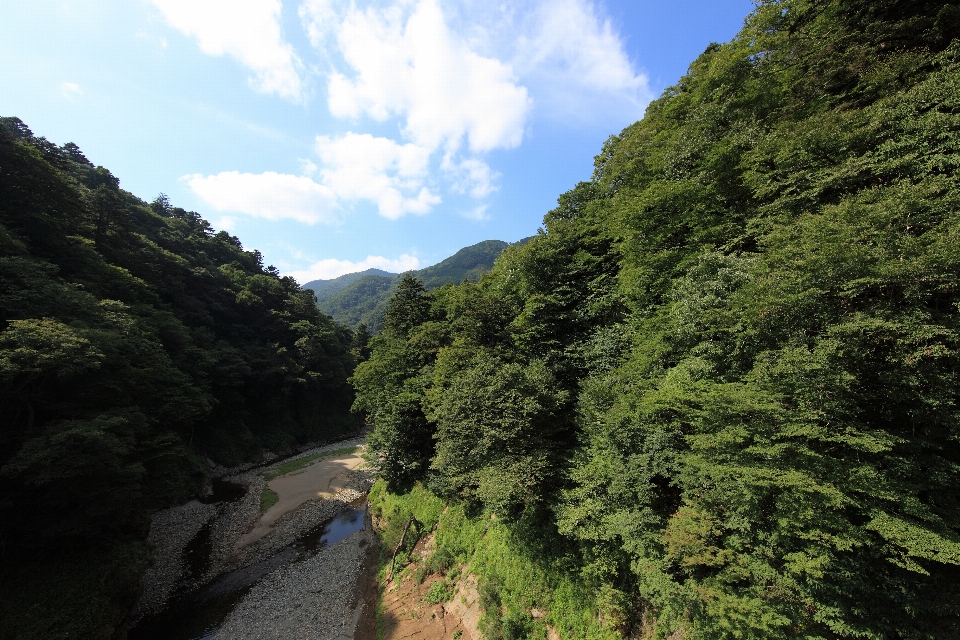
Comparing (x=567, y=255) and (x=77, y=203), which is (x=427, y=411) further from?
(x=77, y=203)

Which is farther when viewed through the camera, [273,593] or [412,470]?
[412,470]

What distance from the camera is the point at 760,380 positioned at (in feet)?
25.4

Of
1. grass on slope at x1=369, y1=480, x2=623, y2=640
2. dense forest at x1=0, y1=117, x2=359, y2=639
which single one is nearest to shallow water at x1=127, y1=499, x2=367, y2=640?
dense forest at x1=0, y1=117, x2=359, y2=639

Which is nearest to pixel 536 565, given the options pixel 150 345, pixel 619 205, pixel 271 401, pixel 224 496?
pixel 619 205

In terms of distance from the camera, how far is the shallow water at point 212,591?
52.4ft

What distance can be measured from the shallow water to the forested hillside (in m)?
12.4

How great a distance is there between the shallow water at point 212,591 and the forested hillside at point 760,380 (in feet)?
40.8

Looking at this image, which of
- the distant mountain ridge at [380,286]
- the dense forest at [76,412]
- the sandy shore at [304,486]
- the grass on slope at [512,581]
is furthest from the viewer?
the distant mountain ridge at [380,286]

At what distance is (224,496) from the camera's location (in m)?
30.1

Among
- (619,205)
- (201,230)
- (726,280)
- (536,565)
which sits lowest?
(536,565)

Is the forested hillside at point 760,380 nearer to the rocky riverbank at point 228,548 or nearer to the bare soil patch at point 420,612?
the bare soil patch at point 420,612

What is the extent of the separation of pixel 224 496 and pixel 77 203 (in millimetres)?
26119

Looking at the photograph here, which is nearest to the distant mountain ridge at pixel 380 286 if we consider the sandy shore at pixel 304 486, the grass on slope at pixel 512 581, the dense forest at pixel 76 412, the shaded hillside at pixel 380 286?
the shaded hillside at pixel 380 286

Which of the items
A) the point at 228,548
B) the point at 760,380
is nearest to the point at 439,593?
the point at 760,380
